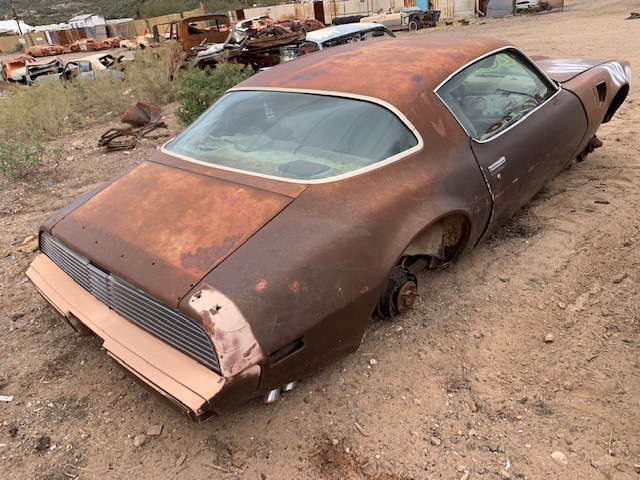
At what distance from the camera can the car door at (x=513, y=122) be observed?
2730 mm

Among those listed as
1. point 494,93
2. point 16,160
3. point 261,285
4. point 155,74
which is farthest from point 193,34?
point 261,285

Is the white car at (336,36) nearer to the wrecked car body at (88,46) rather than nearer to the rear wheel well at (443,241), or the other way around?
the rear wheel well at (443,241)

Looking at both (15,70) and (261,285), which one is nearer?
(261,285)

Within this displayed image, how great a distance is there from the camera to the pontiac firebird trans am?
1.80 m

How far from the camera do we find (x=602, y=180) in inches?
155

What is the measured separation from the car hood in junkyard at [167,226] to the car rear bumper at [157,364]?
23cm

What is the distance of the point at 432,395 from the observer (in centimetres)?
218

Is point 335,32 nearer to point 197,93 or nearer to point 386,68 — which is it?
point 197,93

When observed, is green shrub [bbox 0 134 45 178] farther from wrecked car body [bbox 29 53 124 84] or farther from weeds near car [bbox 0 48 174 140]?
wrecked car body [bbox 29 53 124 84]

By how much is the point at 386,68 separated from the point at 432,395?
1819 millimetres

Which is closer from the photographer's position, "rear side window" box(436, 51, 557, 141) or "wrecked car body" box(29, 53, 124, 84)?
"rear side window" box(436, 51, 557, 141)

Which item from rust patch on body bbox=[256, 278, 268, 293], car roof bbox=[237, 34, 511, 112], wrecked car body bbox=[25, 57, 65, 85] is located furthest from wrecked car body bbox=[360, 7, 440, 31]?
rust patch on body bbox=[256, 278, 268, 293]

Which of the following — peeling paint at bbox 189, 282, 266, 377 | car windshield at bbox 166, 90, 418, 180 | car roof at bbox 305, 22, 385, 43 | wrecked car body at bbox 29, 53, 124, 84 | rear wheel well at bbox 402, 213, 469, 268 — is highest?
car roof at bbox 305, 22, 385, 43

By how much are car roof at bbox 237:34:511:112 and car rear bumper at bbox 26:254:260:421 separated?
1620 mm
